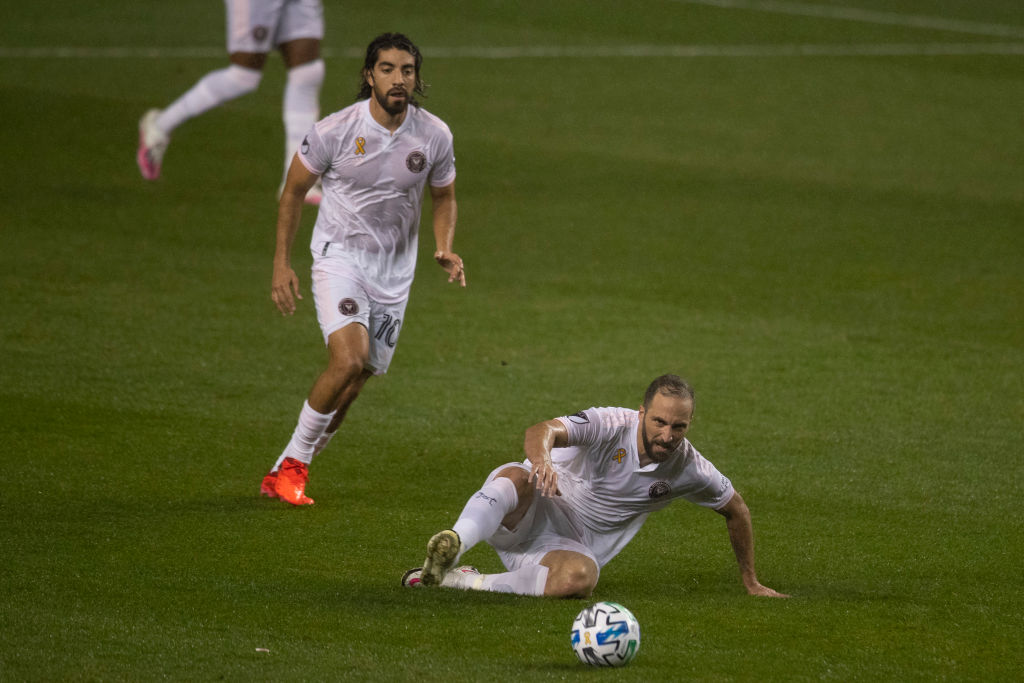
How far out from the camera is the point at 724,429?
8.66m

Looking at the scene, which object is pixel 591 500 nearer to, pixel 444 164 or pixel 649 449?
pixel 649 449

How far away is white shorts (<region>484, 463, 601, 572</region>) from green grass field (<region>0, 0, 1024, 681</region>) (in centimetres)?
28

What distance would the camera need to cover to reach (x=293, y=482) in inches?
286

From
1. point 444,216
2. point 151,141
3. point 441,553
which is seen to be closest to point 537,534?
point 441,553

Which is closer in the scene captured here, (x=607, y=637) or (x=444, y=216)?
(x=607, y=637)

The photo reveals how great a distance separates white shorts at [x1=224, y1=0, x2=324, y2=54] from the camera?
12195mm

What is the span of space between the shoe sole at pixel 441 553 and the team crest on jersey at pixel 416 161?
229 cm

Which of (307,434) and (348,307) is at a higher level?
(348,307)

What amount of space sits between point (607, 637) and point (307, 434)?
256 cm

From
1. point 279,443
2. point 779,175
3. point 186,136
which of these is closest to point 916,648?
point 279,443

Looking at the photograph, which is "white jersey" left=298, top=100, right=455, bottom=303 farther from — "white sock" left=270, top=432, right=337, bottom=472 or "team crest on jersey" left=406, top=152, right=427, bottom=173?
"white sock" left=270, top=432, right=337, bottom=472

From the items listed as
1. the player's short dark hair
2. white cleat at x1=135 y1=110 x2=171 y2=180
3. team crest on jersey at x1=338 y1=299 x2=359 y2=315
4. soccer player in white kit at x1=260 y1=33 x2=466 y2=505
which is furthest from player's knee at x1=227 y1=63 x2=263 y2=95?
the player's short dark hair

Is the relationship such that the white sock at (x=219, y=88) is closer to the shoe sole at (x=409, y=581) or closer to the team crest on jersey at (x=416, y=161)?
the team crest on jersey at (x=416, y=161)

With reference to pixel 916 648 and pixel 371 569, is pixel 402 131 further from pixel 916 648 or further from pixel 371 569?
pixel 916 648
